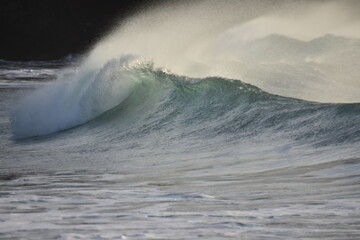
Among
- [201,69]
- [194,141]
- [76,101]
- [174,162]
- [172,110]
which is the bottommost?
[174,162]

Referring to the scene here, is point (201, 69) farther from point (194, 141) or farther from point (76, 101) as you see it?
point (194, 141)

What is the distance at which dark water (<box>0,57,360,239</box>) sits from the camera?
5730 mm

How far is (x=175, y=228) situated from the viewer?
560cm

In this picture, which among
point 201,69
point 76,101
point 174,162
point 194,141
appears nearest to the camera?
point 174,162

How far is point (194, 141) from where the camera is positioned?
420 inches

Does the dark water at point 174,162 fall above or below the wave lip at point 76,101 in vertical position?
below

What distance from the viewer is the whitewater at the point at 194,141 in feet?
19.2

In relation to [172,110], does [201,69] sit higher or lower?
higher

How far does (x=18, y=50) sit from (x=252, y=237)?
69.4 metres

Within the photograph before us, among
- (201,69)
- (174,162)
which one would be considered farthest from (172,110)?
(174,162)

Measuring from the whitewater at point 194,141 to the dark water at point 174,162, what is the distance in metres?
0.02

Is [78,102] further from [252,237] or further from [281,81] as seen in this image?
[252,237]

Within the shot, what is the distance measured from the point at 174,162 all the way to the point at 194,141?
1624 mm

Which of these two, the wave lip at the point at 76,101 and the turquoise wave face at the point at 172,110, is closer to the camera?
the turquoise wave face at the point at 172,110
